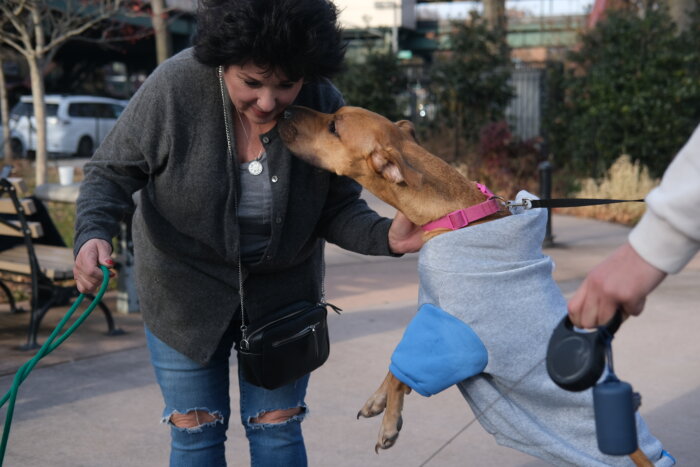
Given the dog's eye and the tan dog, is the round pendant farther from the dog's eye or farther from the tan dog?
the dog's eye

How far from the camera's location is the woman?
2719 millimetres

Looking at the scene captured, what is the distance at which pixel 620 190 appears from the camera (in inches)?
465

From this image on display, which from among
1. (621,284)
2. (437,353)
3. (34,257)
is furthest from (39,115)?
(621,284)

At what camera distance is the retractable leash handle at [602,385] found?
1978 mm

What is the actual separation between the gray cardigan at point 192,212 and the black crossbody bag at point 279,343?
0.04m

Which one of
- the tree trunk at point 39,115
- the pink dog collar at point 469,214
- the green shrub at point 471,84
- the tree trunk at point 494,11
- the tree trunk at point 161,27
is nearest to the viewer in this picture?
the pink dog collar at point 469,214

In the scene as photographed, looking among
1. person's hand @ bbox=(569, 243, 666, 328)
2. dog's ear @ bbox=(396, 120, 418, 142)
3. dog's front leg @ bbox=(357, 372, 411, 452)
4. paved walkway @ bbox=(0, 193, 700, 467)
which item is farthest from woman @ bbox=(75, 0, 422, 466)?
person's hand @ bbox=(569, 243, 666, 328)

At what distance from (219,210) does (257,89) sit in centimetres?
40

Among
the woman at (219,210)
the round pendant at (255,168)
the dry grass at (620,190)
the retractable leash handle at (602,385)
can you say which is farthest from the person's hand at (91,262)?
the dry grass at (620,190)

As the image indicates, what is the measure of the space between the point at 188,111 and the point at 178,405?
96cm

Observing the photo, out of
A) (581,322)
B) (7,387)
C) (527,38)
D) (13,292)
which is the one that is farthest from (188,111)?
(527,38)

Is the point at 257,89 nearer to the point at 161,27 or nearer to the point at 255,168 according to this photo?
the point at 255,168

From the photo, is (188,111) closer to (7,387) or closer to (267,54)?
(267,54)

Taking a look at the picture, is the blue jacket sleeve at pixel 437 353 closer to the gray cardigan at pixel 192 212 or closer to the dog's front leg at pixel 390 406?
the dog's front leg at pixel 390 406
